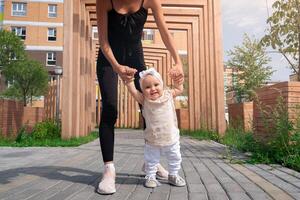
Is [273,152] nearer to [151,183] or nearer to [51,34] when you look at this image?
[151,183]

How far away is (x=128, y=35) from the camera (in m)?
3.10

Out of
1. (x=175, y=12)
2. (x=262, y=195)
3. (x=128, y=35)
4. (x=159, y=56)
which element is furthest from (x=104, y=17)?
(x=159, y=56)

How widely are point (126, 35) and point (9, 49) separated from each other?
88.0 ft

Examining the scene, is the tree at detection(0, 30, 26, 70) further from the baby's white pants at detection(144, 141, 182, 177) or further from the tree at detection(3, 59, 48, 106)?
the baby's white pants at detection(144, 141, 182, 177)

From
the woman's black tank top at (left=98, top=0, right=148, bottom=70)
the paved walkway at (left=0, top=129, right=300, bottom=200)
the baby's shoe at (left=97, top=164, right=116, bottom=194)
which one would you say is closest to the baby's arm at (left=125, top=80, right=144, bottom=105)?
the woman's black tank top at (left=98, top=0, right=148, bottom=70)

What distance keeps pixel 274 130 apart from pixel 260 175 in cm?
135

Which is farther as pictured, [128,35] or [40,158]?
[40,158]

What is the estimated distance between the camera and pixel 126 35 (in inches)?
122

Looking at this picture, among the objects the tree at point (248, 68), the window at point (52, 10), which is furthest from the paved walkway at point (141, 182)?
the window at point (52, 10)

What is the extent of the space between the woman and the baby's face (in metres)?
0.14

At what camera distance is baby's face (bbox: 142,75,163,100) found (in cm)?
293

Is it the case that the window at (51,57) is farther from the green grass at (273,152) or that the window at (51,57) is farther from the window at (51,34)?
the green grass at (273,152)

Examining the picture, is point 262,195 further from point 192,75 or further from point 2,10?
point 2,10

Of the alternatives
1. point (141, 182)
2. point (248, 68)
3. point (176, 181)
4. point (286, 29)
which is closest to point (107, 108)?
point (141, 182)
